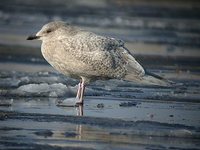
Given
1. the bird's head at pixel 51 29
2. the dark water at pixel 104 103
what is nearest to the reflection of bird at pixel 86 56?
the bird's head at pixel 51 29

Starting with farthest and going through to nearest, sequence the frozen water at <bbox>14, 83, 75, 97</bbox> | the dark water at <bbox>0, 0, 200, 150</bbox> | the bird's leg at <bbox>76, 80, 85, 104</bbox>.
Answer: the frozen water at <bbox>14, 83, 75, 97</bbox>
the bird's leg at <bbox>76, 80, 85, 104</bbox>
the dark water at <bbox>0, 0, 200, 150</bbox>

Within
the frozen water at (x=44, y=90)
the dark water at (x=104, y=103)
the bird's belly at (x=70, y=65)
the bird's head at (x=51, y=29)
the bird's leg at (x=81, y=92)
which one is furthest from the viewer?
the frozen water at (x=44, y=90)

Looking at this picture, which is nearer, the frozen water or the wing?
the wing

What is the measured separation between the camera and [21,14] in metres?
29.4

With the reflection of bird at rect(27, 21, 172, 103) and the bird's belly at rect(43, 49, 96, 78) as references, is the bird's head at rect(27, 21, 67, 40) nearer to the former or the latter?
the reflection of bird at rect(27, 21, 172, 103)

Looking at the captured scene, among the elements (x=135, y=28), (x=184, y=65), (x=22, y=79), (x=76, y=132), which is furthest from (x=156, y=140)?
(x=135, y=28)

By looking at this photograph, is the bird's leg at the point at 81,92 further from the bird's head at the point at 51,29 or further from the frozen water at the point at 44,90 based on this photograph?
the bird's head at the point at 51,29

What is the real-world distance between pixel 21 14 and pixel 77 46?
18278 mm

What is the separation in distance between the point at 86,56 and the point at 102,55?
24 cm

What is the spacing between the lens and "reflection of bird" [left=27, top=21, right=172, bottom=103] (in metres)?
11.4

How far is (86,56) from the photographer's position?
37.4ft

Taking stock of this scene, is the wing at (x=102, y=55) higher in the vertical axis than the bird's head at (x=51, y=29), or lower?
lower

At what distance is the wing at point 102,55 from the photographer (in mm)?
11406

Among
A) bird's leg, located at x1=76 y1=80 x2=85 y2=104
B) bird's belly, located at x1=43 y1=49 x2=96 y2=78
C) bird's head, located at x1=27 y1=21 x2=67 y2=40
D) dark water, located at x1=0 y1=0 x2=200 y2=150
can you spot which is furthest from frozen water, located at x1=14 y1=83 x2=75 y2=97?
bird's head, located at x1=27 y1=21 x2=67 y2=40
